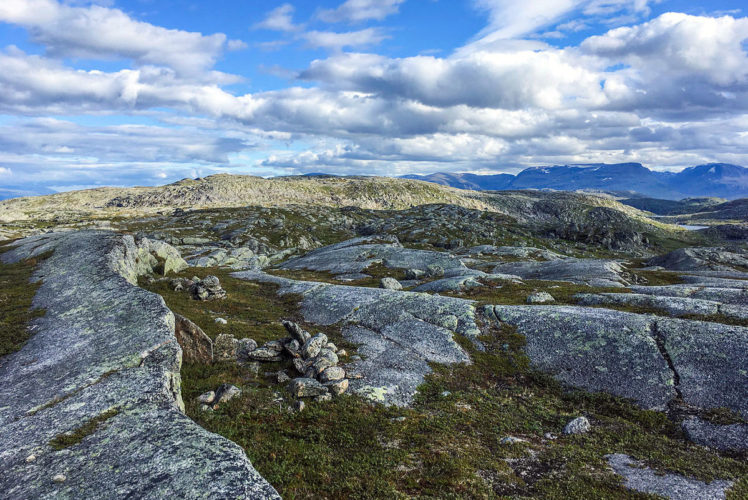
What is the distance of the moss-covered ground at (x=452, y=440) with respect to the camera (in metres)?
16.6

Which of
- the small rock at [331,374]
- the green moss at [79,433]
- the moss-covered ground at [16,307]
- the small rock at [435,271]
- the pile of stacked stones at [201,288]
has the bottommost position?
the small rock at [435,271]

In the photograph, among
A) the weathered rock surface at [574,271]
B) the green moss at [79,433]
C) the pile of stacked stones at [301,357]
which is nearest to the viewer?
the green moss at [79,433]

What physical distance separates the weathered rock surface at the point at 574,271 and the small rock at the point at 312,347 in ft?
194

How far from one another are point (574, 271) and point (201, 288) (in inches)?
2935

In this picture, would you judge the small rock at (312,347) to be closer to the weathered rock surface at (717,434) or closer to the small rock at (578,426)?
the small rock at (578,426)

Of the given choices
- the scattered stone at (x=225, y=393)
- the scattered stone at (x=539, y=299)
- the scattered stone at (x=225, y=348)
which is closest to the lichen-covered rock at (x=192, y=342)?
the scattered stone at (x=225, y=348)

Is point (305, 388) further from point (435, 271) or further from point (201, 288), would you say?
point (435, 271)

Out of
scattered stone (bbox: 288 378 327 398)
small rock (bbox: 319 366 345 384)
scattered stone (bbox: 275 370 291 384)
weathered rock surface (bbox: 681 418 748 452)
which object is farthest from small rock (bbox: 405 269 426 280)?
weathered rock surface (bbox: 681 418 748 452)

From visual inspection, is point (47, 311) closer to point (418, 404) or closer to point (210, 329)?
point (210, 329)

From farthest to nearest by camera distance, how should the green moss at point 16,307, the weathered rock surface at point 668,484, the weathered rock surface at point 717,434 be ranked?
the green moss at point 16,307, the weathered rock surface at point 717,434, the weathered rock surface at point 668,484

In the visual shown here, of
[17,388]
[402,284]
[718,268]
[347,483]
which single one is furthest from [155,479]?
[718,268]

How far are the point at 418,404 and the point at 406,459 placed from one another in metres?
7.15

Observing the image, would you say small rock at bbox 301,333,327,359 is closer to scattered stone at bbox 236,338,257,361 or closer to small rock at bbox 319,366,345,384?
small rock at bbox 319,366,345,384

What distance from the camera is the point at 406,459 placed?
727 inches
